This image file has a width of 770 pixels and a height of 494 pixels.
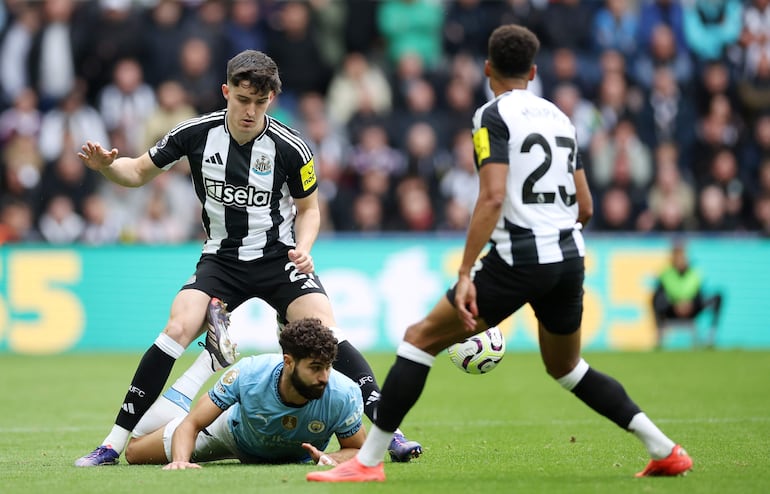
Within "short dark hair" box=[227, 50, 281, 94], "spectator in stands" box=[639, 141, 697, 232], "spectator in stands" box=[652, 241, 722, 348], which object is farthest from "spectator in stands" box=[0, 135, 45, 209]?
"short dark hair" box=[227, 50, 281, 94]

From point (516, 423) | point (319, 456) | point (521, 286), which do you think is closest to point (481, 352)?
point (319, 456)

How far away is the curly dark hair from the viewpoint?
21.7ft

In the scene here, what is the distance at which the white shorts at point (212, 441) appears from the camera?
7.29 meters

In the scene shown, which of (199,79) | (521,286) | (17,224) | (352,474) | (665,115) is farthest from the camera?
(665,115)

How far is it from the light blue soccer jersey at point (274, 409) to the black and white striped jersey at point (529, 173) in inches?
55.7

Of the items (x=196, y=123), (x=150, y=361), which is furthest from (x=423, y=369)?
(x=196, y=123)

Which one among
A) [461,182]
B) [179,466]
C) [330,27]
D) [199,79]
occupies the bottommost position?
[179,466]

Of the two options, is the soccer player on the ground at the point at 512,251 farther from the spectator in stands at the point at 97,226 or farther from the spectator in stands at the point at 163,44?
the spectator in stands at the point at 163,44

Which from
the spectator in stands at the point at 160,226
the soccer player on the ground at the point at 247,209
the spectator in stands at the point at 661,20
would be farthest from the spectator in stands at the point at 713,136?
the soccer player on the ground at the point at 247,209

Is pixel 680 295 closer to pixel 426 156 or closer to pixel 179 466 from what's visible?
pixel 426 156

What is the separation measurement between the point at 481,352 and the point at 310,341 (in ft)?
4.64

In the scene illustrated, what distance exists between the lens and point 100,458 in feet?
24.6

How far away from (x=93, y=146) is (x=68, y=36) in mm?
11641

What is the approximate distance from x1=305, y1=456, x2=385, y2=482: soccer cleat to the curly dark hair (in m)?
0.56
